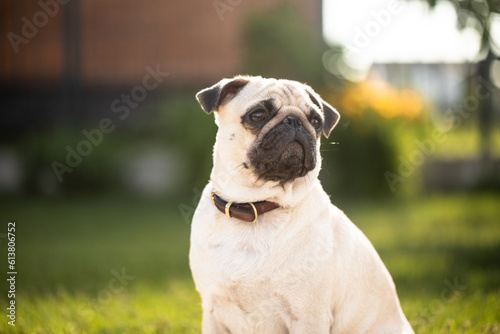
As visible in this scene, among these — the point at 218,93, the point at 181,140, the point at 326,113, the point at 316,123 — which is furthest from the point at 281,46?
the point at 218,93

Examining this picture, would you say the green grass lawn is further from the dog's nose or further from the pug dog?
the dog's nose

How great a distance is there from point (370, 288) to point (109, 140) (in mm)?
8548

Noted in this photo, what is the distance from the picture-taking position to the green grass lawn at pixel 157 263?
4320 mm

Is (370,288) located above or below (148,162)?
above

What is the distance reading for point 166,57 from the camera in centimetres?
Result: 1342

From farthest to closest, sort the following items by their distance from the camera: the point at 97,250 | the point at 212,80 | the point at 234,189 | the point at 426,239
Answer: the point at 212,80
the point at 426,239
the point at 97,250
the point at 234,189

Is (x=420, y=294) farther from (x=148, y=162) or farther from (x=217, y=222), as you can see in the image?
(x=148, y=162)

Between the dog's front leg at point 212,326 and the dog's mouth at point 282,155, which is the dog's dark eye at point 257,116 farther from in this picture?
the dog's front leg at point 212,326

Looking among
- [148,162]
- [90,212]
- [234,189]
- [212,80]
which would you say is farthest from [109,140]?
[234,189]

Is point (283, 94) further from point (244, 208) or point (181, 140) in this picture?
point (181, 140)

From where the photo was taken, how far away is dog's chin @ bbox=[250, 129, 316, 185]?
2939mm

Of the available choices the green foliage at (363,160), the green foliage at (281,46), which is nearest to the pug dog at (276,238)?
the green foliage at (363,160)

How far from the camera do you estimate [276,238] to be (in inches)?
113

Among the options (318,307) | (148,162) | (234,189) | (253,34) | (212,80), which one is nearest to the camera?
(318,307)
